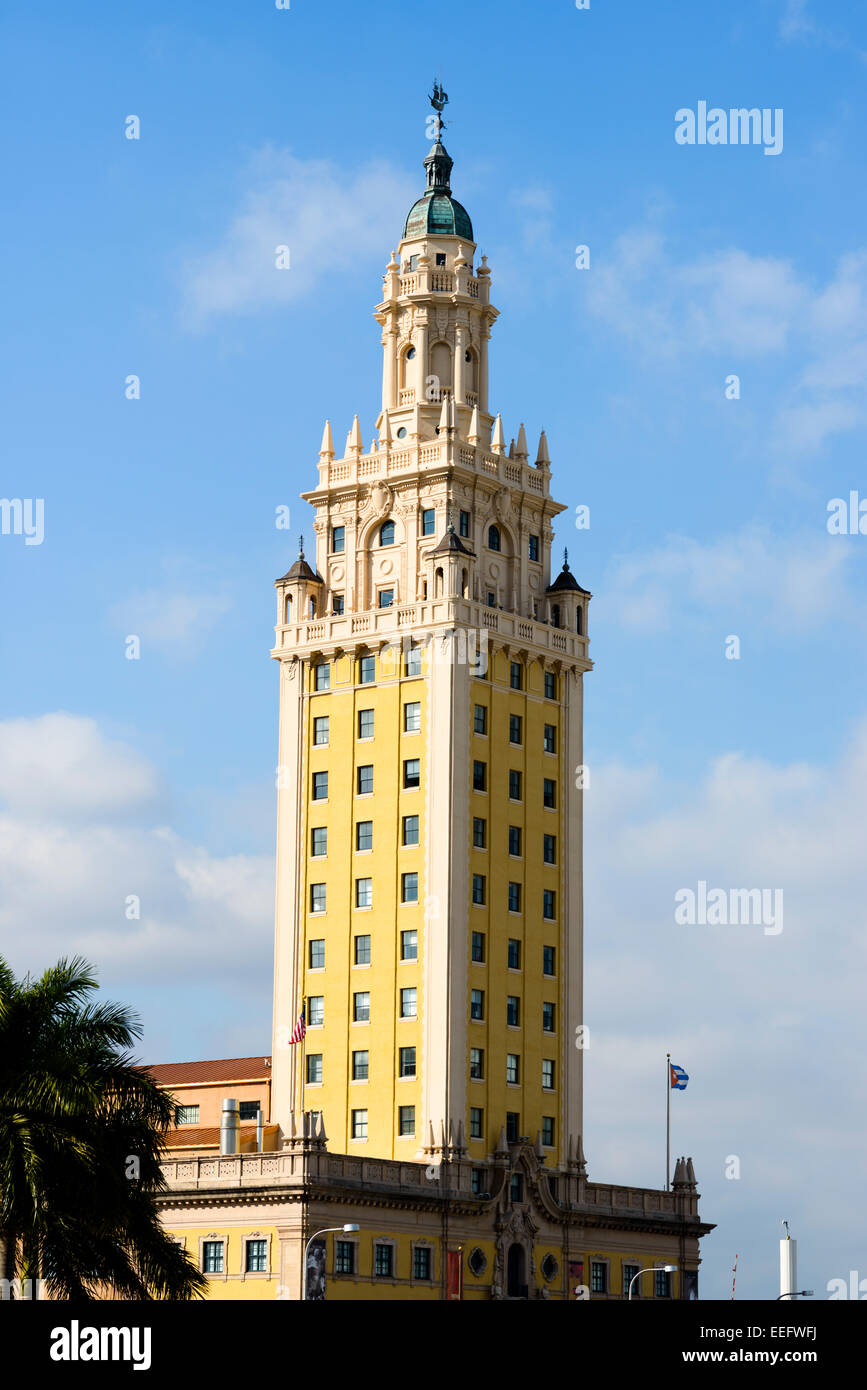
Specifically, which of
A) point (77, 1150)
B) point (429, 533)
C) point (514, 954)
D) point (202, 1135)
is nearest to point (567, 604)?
point (429, 533)

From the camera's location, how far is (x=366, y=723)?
111 meters

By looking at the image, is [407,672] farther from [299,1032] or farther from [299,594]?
[299,1032]

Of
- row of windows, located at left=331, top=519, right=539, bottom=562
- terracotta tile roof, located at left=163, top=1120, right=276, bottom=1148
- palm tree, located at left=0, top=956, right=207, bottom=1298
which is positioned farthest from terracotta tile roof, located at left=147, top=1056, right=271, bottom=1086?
palm tree, located at left=0, top=956, right=207, bottom=1298

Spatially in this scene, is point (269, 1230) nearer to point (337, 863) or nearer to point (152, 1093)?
point (337, 863)

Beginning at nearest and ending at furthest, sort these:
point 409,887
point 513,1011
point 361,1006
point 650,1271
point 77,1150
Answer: point 77,1150 → point 409,887 → point 361,1006 → point 513,1011 → point 650,1271

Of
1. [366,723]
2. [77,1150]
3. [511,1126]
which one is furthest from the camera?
[366,723]

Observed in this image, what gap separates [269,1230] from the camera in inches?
3639

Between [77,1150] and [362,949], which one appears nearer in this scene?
[77,1150]

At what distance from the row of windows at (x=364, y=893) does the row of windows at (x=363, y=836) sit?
1.56 metres

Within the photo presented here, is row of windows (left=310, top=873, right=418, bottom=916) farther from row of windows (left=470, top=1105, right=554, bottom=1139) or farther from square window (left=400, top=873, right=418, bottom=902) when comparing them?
row of windows (left=470, top=1105, right=554, bottom=1139)

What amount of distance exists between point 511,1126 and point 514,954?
860 centimetres

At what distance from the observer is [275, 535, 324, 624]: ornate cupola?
11575 cm

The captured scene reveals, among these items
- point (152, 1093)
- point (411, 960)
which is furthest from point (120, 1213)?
point (411, 960)

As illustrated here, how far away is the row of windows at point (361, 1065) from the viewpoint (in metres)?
105
